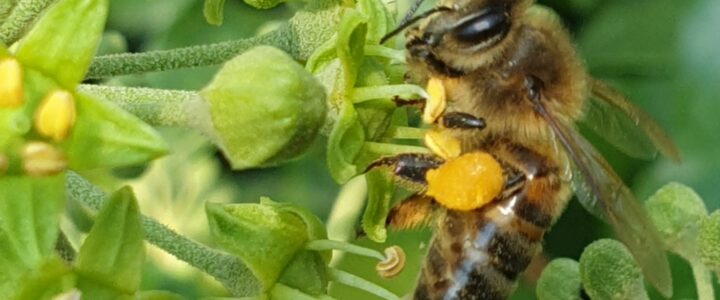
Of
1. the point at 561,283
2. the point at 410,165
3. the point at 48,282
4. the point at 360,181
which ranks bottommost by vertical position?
the point at 360,181

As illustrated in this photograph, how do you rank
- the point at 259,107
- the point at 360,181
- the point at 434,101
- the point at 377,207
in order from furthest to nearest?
the point at 360,181 < the point at 377,207 < the point at 434,101 < the point at 259,107

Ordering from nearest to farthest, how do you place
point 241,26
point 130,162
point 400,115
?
point 130,162 → point 400,115 → point 241,26

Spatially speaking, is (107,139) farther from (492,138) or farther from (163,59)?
(492,138)

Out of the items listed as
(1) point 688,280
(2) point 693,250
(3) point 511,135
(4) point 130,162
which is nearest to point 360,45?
(3) point 511,135

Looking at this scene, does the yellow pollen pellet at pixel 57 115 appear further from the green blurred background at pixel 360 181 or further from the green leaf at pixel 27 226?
the green blurred background at pixel 360 181

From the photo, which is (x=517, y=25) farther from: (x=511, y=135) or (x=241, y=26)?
(x=241, y=26)

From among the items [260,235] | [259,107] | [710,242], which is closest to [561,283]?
[710,242]
